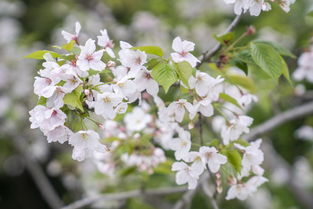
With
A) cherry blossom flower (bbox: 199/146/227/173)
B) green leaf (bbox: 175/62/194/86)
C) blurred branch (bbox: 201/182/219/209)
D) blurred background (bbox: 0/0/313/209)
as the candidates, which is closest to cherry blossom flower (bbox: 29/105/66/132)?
green leaf (bbox: 175/62/194/86)

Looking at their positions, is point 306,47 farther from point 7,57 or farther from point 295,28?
point 7,57

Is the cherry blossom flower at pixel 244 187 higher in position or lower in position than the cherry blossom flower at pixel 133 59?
lower

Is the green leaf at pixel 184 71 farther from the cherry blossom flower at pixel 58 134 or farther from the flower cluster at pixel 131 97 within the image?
the cherry blossom flower at pixel 58 134

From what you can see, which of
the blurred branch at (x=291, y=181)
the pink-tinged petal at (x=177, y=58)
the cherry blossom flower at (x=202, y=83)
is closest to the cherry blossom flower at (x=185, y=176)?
the cherry blossom flower at (x=202, y=83)

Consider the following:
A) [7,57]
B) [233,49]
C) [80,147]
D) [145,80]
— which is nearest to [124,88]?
[145,80]

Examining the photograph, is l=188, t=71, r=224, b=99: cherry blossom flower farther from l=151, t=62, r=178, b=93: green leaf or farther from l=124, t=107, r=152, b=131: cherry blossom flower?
l=124, t=107, r=152, b=131: cherry blossom flower

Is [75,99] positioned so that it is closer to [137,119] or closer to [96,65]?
[96,65]

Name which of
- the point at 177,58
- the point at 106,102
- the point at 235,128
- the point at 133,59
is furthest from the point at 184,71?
the point at 235,128
